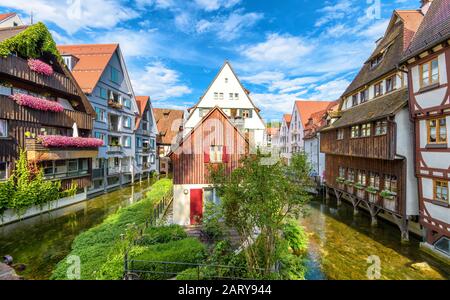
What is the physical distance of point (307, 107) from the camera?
143 ft

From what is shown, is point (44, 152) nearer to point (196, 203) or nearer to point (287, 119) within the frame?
point (196, 203)

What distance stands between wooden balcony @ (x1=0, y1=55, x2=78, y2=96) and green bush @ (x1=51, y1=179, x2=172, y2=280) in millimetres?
11916

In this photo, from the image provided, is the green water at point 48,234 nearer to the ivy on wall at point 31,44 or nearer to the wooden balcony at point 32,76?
the wooden balcony at point 32,76

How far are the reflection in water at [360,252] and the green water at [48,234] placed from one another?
12.5 metres

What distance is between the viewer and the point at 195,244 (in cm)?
967

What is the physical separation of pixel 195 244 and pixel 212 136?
6.90 meters

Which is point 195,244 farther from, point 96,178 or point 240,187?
point 96,178

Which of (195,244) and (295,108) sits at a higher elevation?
(295,108)

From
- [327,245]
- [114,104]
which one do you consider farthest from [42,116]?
[327,245]

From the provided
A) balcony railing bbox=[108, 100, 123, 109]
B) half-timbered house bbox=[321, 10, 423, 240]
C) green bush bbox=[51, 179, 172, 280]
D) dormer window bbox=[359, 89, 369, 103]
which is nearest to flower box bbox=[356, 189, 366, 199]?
half-timbered house bbox=[321, 10, 423, 240]

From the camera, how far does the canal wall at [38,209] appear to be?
631 inches

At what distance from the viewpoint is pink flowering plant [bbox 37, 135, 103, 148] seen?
17.4 meters
